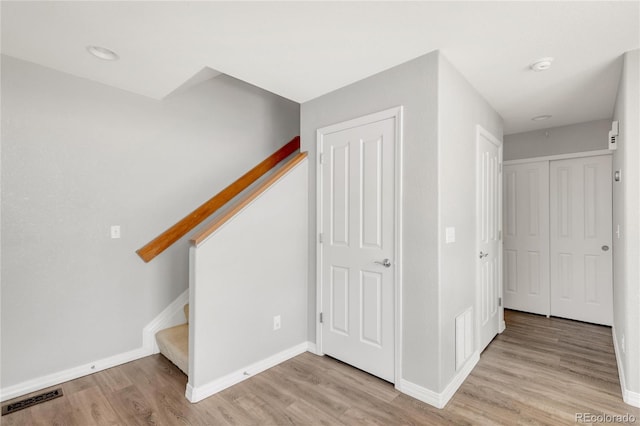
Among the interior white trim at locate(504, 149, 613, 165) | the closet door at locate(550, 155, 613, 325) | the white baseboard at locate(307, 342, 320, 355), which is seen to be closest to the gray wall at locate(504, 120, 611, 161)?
the interior white trim at locate(504, 149, 613, 165)

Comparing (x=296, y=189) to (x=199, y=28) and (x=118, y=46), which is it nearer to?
(x=199, y=28)

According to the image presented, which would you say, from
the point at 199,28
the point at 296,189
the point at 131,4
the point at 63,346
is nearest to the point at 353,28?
the point at 199,28

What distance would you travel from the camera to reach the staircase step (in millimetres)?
2429

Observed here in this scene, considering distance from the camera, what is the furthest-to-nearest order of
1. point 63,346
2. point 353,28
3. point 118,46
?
1. point 63,346
2. point 118,46
3. point 353,28

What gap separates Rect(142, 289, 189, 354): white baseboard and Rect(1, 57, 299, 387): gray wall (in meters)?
0.05

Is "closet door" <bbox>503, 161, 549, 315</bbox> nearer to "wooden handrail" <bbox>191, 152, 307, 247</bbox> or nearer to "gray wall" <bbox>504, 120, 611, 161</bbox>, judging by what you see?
"gray wall" <bbox>504, 120, 611, 161</bbox>

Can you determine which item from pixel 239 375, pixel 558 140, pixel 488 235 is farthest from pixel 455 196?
pixel 558 140

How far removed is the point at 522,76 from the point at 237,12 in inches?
85.2

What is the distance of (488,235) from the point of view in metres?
3.07

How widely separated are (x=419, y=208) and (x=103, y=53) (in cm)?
240

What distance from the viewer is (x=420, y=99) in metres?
2.19

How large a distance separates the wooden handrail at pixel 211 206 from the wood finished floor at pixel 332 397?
97 centimetres

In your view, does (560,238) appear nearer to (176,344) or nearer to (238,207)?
(238,207)

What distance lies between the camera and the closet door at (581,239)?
3576mm
